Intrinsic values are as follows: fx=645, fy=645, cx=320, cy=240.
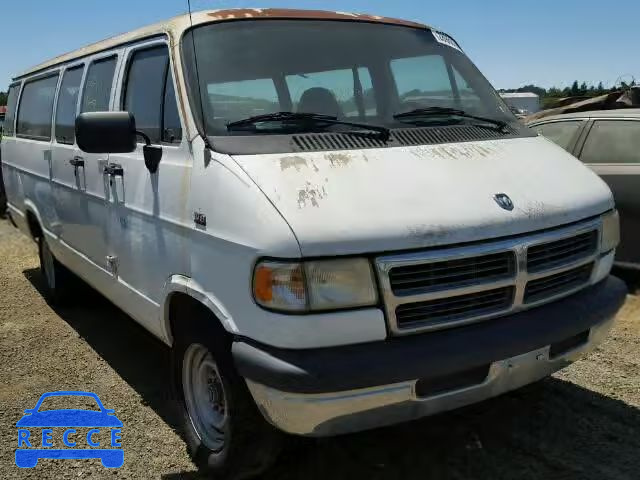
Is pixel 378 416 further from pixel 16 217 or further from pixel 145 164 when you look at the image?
pixel 16 217

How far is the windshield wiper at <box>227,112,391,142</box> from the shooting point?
300 cm

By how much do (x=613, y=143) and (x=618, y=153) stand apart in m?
0.14

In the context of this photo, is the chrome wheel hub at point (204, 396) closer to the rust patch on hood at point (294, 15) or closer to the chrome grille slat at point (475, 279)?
the chrome grille slat at point (475, 279)

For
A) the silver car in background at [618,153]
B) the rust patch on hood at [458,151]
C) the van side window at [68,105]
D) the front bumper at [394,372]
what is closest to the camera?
the front bumper at [394,372]

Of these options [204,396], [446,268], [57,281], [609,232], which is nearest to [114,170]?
[204,396]

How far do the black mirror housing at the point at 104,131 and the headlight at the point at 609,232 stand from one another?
2.35 meters

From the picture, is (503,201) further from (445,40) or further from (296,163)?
(445,40)

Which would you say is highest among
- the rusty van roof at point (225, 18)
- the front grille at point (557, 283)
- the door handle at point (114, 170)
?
the rusty van roof at point (225, 18)

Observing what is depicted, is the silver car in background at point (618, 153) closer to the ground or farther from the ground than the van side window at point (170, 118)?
closer to the ground

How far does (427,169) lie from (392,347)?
845 millimetres

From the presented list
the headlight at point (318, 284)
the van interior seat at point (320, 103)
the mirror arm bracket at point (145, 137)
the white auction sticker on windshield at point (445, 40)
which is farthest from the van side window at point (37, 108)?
the headlight at point (318, 284)

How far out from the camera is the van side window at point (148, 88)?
134 inches

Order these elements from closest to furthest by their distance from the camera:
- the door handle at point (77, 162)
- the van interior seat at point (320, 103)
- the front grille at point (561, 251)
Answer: the front grille at point (561, 251)
the van interior seat at point (320, 103)
the door handle at point (77, 162)

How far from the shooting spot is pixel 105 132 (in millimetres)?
3076
